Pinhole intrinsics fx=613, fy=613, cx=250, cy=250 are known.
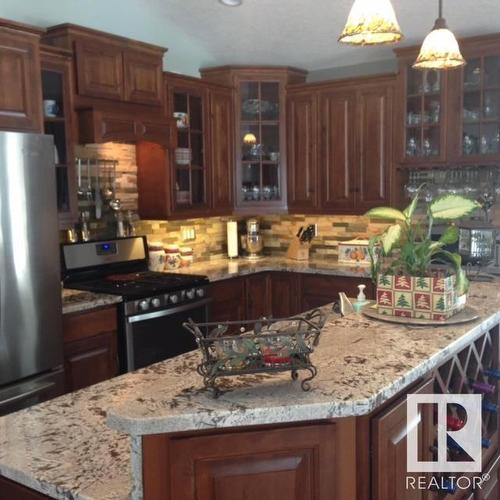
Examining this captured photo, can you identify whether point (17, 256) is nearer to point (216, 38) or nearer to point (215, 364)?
point (215, 364)

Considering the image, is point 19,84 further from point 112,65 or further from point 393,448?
point 393,448

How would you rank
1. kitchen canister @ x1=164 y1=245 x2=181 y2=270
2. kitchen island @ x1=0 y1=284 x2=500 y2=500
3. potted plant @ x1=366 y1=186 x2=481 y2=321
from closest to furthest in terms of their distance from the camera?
kitchen island @ x1=0 y1=284 x2=500 y2=500 → potted plant @ x1=366 y1=186 x2=481 y2=321 → kitchen canister @ x1=164 y1=245 x2=181 y2=270

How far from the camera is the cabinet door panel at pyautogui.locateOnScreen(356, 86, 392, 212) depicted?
15.7 feet

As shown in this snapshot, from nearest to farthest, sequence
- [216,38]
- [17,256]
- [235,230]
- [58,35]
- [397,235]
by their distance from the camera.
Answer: [397,235], [17,256], [58,35], [216,38], [235,230]

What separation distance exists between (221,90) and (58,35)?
5.14 ft

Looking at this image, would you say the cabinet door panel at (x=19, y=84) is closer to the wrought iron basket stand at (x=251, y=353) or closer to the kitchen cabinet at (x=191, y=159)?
the kitchen cabinet at (x=191, y=159)

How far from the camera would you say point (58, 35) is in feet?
12.5

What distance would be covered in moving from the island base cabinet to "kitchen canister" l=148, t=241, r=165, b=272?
11.1 feet

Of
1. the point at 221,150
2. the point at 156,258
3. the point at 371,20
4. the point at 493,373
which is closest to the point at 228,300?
the point at 156,258

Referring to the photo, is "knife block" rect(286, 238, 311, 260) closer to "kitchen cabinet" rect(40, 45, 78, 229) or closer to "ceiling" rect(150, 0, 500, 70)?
"ceiling" rect(150, 0, 500, 70)

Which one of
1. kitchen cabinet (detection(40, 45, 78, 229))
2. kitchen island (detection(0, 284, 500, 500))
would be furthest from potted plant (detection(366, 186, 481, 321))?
kitchen cabinet (detection(40, 45, 78, 229))

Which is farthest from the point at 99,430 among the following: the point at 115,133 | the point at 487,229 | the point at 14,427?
the point at 487,229

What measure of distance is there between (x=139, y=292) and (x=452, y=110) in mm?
2610

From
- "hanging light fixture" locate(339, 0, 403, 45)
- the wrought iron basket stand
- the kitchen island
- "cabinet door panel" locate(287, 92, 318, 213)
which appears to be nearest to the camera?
the kitchen island
